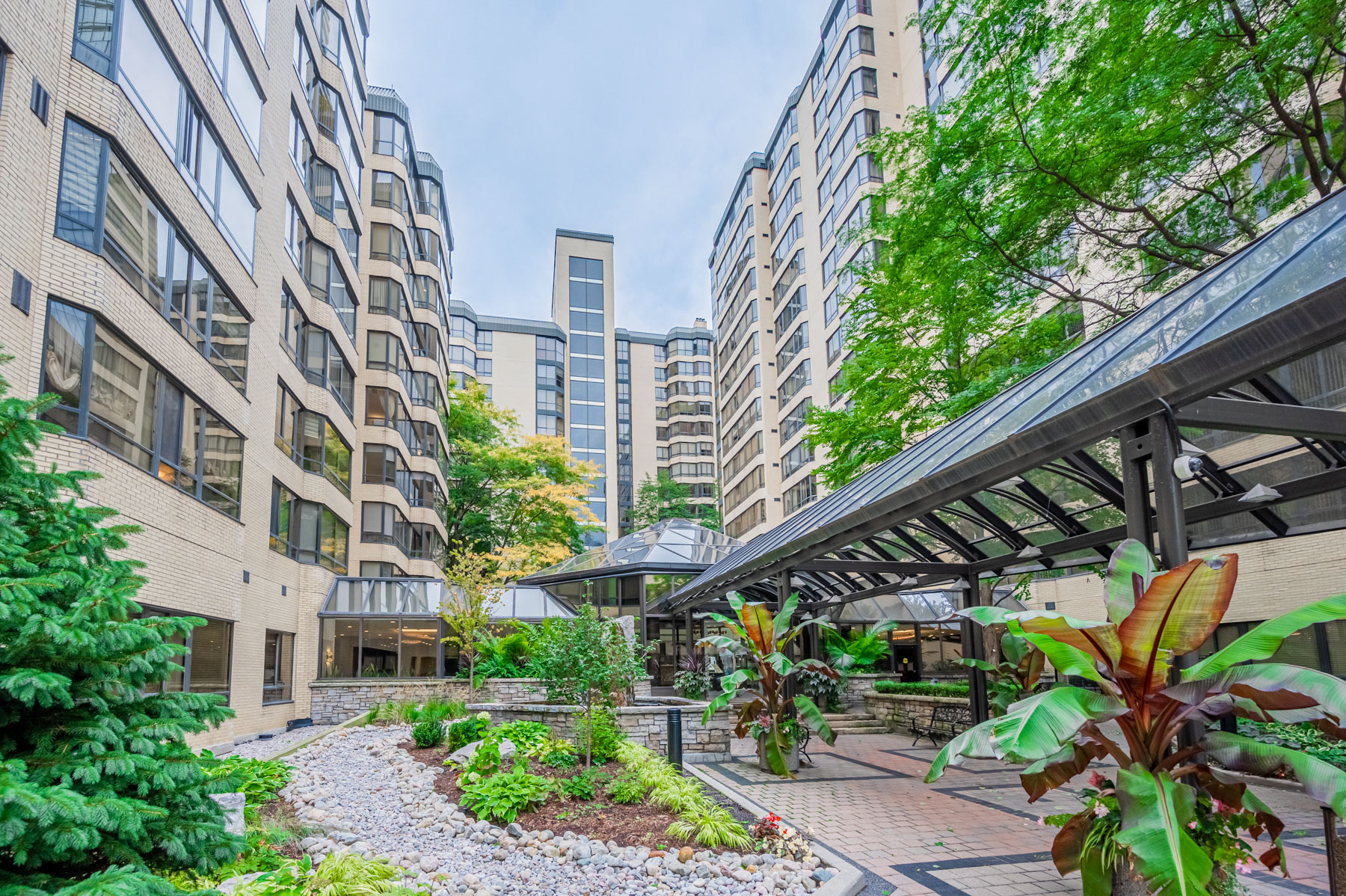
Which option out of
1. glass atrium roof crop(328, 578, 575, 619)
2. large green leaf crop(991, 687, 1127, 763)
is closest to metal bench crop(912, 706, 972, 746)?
large green leaf crop(991, 687, 1127, 763)

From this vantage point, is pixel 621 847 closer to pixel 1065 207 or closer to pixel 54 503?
pixel 54 503

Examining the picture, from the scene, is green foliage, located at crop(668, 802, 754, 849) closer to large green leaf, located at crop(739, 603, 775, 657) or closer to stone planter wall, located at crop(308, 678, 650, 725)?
large green leaf, located at crop(739, 603, 775, 657)

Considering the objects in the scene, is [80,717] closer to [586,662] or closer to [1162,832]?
[1162,832]

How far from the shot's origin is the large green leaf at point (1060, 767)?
5.22m

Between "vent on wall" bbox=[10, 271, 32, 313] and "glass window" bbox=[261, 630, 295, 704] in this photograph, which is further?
"glass window" bbox=[261, 630, 295, 704]

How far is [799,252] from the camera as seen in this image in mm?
53062

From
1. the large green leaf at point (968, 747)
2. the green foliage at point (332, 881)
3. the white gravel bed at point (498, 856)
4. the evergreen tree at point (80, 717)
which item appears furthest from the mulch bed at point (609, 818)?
the evergreen tree at point (80, 717)

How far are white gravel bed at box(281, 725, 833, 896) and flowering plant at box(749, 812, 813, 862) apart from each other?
14cm

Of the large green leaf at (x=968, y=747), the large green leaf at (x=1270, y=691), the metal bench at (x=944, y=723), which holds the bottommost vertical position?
the metal bench at (x=944, y=723)

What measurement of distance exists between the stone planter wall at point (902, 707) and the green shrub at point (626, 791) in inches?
370

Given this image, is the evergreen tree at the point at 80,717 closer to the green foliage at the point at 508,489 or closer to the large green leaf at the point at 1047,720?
the large green leaf at the point at 1047,720

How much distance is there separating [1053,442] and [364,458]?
31.5m

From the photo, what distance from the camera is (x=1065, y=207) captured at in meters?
13.5

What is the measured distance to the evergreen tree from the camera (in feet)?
11.5
